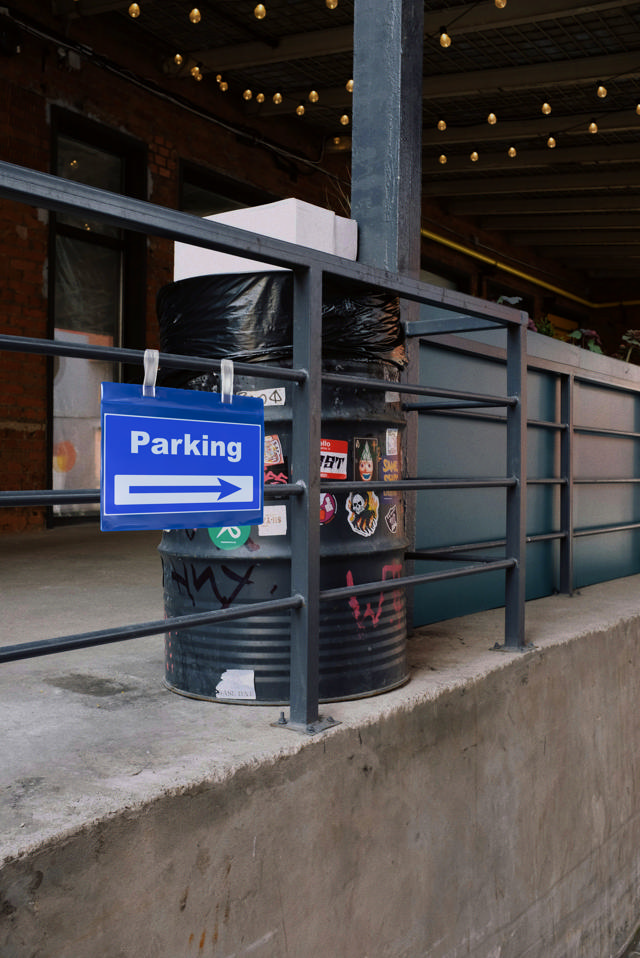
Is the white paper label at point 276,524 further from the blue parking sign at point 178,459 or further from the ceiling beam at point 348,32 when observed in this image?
the ceiling beam at point 348,32

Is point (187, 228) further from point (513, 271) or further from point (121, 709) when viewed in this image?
point (513, 271)

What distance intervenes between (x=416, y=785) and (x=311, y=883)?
49 centimetres

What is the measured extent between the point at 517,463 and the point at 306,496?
117 cm

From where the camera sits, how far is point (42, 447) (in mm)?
7859

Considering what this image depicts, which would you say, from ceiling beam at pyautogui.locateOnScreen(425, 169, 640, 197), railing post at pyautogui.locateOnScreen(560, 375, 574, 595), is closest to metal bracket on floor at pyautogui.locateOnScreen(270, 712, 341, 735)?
railing post at pyautogui.locateOnScreen(560, 375, 574, 595)

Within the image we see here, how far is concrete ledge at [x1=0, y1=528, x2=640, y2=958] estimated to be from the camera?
172cm

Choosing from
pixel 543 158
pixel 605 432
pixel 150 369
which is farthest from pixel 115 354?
pixel 543 158

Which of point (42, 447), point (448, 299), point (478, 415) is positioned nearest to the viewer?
point (448, 299)

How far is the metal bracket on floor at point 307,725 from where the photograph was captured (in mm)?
2258

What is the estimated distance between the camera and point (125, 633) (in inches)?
73.7

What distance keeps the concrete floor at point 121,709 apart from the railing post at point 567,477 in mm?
242

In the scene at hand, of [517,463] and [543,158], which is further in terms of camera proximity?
[543,158]

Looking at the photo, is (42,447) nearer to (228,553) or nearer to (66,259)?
(66,259)

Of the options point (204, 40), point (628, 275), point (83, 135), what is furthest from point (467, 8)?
point (628, 275)
